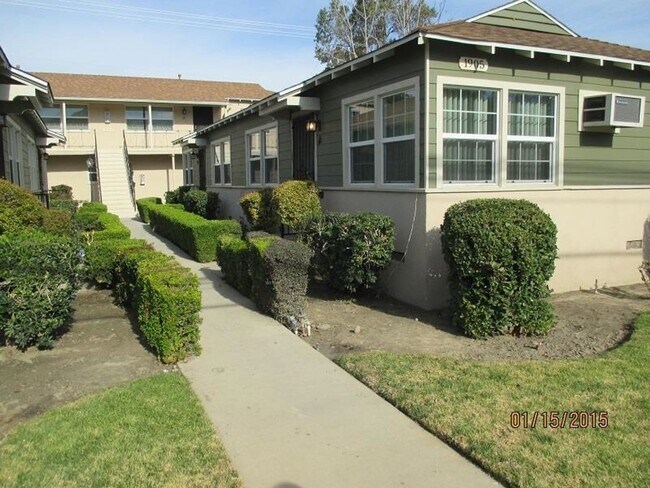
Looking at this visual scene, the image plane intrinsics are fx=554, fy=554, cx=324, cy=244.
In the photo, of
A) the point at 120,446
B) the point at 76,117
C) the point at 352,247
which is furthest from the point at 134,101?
the point at 120,446

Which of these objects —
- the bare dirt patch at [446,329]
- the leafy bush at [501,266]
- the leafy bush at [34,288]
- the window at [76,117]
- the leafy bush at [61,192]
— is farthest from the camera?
the window at [76,117]

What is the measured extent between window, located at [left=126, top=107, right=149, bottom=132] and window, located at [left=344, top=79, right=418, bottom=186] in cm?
2461

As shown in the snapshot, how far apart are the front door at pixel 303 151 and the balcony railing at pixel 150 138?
20535 millimetres

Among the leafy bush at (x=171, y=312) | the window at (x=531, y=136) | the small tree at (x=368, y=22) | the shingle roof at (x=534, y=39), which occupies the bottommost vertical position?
the leafy bush at (x=171, y=312)

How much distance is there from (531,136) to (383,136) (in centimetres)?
229

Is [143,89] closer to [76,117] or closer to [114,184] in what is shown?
[76,117]

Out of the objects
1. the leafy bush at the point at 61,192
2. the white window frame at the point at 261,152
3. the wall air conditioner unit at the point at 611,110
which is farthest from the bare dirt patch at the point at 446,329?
the leafy bush at the point at 61,192

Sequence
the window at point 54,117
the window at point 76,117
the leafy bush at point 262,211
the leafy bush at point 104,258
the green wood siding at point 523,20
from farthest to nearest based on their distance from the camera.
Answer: the window at point 76,117 < the window at point 54,117 < the leafy bush at point 262,211 < the green wood siding at point 523,20 < the leafy bush at point 104,258

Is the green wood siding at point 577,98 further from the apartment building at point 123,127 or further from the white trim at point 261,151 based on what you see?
the apartment building at point 123,127

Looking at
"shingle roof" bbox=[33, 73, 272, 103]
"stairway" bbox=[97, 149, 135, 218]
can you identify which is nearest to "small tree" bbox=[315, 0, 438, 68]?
"shingle roof" bbox=[33, 73, 272, 103]

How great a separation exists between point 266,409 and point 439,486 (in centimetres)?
161

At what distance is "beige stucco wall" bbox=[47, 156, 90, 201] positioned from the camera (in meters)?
29.8

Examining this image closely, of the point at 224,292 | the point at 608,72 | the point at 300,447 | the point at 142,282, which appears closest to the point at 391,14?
the point at 608,72

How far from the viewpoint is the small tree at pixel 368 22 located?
34062mm
